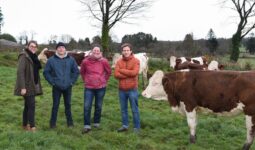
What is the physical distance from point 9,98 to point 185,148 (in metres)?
7.10

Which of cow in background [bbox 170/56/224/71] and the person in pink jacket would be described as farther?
cow in background [bbox 170/56/224/71]

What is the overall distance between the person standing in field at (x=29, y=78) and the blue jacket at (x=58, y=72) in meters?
0.27

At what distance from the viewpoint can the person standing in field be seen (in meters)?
8.59

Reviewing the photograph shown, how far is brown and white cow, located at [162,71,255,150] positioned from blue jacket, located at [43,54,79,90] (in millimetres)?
2164

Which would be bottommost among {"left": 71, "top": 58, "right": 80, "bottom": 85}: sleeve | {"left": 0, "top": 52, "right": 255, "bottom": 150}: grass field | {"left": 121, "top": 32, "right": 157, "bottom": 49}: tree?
{"left": 0, "top": 52, "right": 255, "bottom": 150}: grass field

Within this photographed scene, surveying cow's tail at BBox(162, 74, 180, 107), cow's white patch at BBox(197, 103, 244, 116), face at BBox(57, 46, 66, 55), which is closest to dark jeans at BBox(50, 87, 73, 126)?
face at BBox(57, 46, 66, 55)

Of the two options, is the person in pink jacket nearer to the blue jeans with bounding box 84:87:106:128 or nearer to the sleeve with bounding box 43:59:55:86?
the blue jeans with bounding box 84:87:106:128

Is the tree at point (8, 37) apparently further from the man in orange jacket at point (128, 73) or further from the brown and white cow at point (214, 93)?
the brown and white cow at point (214, 93)

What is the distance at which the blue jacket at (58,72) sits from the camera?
29.8 ft

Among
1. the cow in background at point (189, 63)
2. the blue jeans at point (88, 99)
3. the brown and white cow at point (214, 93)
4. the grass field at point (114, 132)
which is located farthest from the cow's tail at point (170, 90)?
the cow in background at point (189, 63)

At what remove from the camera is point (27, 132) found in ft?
27.8

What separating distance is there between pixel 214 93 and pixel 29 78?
388cm

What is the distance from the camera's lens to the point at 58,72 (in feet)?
29.8

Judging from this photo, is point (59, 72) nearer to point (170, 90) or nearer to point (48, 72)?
point (48, 72)
